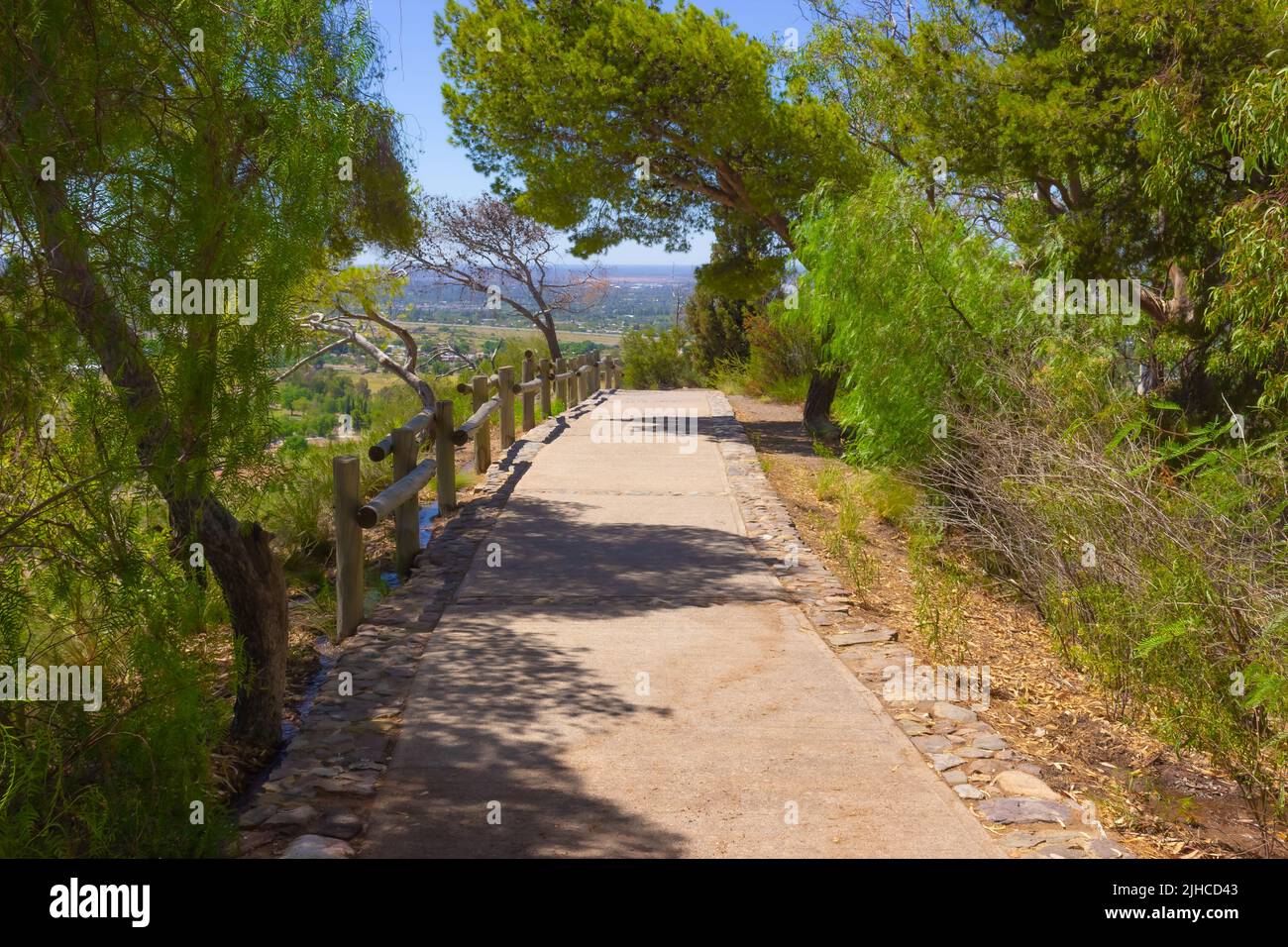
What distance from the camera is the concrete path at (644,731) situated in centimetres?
426

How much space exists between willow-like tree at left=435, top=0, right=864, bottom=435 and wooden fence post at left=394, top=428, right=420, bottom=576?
870 centimetres

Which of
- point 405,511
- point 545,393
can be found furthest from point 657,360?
point 405,511

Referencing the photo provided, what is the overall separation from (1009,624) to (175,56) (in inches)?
239

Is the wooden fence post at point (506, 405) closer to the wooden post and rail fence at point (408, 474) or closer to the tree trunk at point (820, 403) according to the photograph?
the wooden post and rail fence at point (408, 474)

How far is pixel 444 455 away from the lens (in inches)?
403

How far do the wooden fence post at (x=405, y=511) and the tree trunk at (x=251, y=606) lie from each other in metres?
3.05

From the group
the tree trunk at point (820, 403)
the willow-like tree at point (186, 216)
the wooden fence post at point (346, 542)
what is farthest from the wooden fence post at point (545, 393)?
the willow-like tree at point (186, 216)

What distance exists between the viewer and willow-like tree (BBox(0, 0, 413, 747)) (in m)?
4.00

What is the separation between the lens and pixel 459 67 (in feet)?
57.2

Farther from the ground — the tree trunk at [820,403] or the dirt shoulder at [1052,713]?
the tree trunk at [820,403]

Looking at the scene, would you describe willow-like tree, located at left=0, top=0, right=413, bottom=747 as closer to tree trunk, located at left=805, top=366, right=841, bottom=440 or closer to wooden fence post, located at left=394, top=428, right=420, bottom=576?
wooden fence post, located at left=394, top=428, right=420, bottom=576

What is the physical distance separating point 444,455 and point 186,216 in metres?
5.84

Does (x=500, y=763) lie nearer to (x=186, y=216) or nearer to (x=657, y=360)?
(x=186, y=216)
